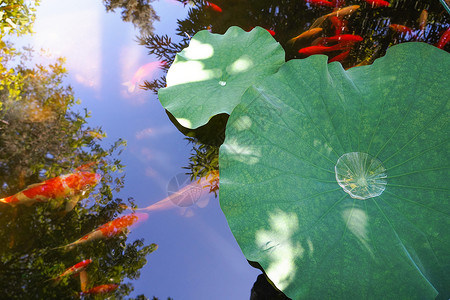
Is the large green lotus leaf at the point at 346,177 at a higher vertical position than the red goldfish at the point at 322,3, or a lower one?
lower

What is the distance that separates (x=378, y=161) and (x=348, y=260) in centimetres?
46

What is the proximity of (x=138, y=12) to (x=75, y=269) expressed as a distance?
2.37 m

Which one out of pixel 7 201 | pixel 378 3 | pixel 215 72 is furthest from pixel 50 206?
pixel 378 3

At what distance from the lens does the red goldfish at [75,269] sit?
1537mm

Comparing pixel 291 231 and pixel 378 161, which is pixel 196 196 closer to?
pixel 291 231

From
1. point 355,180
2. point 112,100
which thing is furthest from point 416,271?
point 112,100

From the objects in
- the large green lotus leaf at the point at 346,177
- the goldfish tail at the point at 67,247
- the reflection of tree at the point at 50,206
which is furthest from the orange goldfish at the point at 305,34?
the goldfish tail at the point at 67,247

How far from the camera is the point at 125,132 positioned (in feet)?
6.95

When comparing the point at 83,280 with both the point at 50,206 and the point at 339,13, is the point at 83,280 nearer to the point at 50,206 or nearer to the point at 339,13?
the point at 50,206

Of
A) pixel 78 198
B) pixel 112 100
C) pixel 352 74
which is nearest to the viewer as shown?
pixel 352 74

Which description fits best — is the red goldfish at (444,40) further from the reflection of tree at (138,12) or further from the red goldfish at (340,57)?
the reflection of tree at (138,12)

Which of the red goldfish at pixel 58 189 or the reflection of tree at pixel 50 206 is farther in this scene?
the red goldfish at pixel 58 189

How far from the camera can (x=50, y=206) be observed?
1751mm

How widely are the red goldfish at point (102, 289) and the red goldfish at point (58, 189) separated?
1.52 ft
